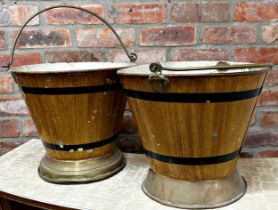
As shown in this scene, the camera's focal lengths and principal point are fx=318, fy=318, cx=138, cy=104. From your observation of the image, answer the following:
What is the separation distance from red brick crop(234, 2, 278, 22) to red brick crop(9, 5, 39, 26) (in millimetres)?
752

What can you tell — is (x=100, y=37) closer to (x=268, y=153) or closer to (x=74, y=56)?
(x=74, y=56)

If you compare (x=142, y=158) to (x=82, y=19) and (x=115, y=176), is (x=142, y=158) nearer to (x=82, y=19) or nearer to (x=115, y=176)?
(x=115, y=176)

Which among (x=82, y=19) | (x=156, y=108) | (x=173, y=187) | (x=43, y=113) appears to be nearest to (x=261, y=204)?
(x=173, y=187)

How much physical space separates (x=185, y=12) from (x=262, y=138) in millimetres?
572

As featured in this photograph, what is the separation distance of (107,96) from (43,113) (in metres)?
0.18

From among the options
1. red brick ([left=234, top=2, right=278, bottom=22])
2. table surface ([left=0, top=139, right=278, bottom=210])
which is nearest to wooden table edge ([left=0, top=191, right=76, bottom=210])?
table surface ([left=0, top=139, right=278, bottom=210])

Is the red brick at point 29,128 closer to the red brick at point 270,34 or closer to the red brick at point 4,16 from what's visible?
the red brick at point 4,16

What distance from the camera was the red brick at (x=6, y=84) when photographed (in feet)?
4.17

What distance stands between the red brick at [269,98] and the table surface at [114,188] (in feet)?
0.85

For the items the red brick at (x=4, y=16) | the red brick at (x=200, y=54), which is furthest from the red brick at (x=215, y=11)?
the red brick at (x=4, y=16)

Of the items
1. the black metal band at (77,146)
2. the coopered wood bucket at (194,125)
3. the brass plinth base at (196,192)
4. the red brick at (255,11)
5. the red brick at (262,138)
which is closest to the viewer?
the coopered wood bucket at (194,125)

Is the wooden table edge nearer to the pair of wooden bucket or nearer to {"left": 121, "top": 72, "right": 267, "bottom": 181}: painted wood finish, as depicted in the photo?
the pair of wooden bucket

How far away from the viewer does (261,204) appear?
2.54 feet

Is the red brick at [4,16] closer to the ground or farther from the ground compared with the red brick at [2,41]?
farther from the ground
